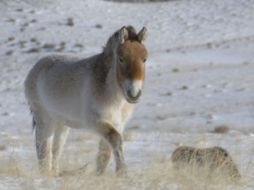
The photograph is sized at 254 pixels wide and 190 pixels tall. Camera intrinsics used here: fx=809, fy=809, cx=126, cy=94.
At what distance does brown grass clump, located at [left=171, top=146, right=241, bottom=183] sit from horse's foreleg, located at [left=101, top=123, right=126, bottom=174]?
1.82 ft

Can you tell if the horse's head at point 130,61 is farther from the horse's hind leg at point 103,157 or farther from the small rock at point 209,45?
the small rock at point 209,45

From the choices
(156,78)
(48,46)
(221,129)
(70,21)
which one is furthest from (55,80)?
(70,21)

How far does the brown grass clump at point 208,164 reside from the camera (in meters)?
7.37

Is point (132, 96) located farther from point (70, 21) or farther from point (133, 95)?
point (70, 21)

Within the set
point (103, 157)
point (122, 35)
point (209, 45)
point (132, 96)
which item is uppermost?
point (122, 35)

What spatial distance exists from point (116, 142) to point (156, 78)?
17.8 metres

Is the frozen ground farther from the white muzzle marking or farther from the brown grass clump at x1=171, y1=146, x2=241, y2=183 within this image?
the white muzzle marking

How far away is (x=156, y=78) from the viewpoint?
2567 centimetres

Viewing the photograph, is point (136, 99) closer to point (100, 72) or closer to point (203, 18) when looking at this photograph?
point (100, 72)

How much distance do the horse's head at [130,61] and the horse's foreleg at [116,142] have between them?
1.17 ft

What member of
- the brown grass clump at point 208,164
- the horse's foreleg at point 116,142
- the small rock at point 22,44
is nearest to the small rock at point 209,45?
the small rock at point 22,44

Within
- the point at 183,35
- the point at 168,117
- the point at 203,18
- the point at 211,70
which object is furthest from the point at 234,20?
the point at 168,117

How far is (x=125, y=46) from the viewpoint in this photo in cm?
820

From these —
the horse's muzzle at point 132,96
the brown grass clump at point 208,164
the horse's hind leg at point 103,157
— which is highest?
the horse's muzzle at point 132,96
